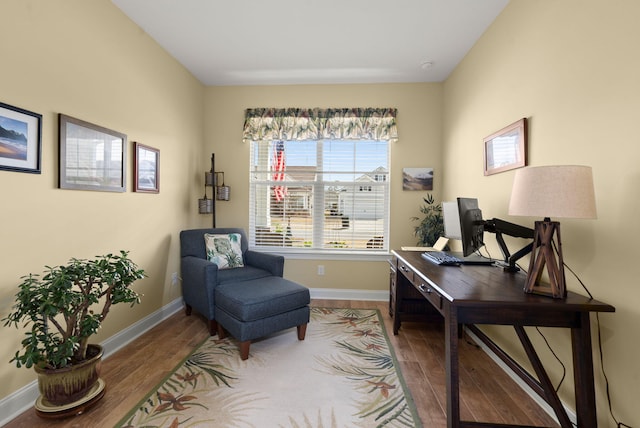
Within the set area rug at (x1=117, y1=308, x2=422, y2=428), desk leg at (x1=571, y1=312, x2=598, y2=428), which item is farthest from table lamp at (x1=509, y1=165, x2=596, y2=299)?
area rug at (x1=117, y1=308, x2=422, y2=428)

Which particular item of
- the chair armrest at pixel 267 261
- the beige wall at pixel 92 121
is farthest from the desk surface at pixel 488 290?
the beige wall at pixel 92 121

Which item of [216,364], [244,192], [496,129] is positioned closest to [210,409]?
[216,364]

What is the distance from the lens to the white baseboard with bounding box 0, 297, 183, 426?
Answer: 158cm

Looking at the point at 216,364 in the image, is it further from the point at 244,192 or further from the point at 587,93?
the point at 587,93

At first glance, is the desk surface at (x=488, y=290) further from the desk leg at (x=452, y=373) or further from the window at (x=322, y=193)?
the window at (x=322, y=193)

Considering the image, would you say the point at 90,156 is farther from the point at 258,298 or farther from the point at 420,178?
the point at 420,178

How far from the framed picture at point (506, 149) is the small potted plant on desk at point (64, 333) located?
2.77 metres

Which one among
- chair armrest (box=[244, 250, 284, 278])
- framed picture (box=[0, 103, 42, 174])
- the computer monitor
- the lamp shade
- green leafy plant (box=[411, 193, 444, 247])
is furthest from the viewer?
green leafy plant (box=[411, 193, 444, 247])

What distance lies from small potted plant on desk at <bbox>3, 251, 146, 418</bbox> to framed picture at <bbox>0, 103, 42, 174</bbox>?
0.61 metres

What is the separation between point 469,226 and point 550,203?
550mm

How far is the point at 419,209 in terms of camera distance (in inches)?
138

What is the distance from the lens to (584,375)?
1290mm

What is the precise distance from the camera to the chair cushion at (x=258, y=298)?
7.18 feet

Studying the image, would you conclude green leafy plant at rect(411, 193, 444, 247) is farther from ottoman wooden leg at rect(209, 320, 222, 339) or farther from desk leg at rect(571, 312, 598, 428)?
ottoman wooden leg at rect(209, 320, 222, 339)
